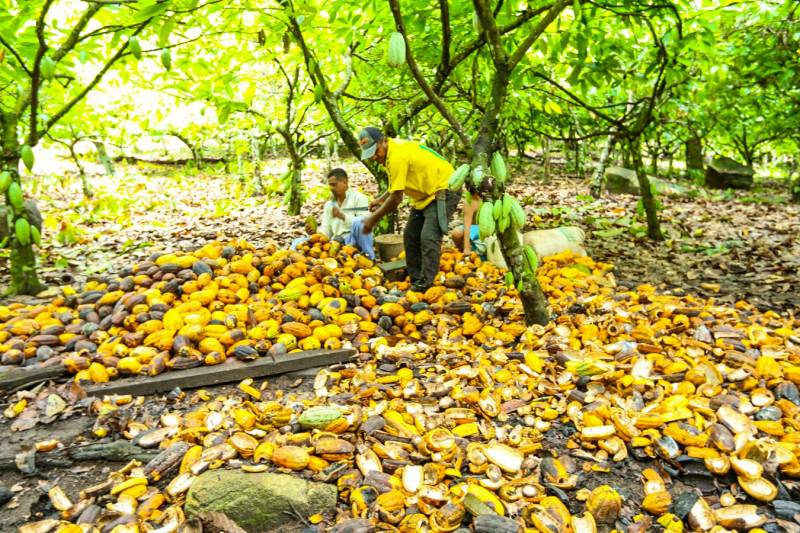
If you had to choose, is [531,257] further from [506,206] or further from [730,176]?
[730,176]

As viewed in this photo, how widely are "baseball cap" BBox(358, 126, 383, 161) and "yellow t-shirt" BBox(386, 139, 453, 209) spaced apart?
0.10 metres

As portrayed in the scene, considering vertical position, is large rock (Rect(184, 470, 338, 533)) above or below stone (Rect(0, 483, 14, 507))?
above

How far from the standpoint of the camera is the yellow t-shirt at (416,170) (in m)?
3.17

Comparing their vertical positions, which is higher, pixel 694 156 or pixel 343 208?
pixel 694 156

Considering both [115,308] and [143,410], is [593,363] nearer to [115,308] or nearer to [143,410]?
[143,410]

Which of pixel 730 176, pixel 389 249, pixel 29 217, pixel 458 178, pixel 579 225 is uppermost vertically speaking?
pixel 730 176

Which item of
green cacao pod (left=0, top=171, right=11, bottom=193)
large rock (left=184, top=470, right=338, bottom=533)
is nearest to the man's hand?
green cacao pod (left=0, top=171, right=11, bottom=193)

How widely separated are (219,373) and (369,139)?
172 centimetres

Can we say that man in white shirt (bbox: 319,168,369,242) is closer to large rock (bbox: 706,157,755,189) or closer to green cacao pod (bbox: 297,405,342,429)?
green cacao pod (bbox: 297,405,342,429)

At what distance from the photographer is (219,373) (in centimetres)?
219

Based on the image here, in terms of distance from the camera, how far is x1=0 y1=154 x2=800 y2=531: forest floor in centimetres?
186

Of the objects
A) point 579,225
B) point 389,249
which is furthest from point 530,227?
point 389,249

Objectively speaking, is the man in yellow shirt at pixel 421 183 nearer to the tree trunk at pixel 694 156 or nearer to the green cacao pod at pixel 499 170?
the green cacao pod at pixel 499 170

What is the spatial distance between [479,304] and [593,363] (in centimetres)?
98
